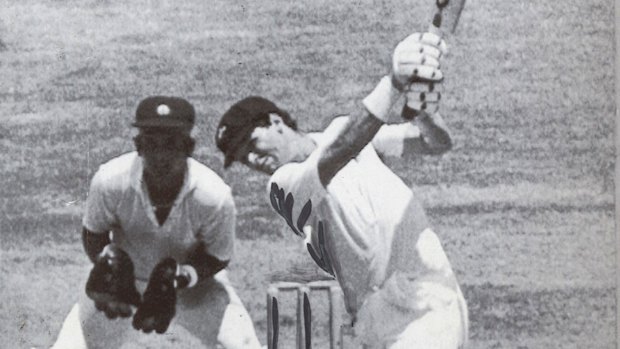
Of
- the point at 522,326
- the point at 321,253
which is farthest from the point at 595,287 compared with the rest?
the point at 321,253

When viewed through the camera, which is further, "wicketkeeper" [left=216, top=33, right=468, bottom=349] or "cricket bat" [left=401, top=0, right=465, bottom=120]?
"cricket bat" [left=401, top=0, right=465, bottom=120]

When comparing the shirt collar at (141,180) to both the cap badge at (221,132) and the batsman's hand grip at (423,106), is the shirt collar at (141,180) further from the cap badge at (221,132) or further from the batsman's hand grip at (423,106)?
the batsman's hand grip at (423,106)

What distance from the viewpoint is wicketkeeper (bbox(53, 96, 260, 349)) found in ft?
15.3

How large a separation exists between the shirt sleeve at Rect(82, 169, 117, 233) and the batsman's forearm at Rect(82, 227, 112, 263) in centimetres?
2

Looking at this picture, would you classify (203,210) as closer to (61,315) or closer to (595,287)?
(61,315)

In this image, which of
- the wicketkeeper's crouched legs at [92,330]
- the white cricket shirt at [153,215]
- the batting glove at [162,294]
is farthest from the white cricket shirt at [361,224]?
the wicketkeeper's crouched legs at [92,330]

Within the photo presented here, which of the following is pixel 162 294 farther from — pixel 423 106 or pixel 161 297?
pixel 423 106

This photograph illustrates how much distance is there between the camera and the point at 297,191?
15.2 ft

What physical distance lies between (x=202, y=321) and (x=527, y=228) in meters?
1.40

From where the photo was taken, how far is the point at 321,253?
182 inches

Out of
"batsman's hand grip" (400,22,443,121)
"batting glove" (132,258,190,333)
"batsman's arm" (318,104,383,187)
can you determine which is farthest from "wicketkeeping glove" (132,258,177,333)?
"batsman's hand grip" (400,22,443,121)

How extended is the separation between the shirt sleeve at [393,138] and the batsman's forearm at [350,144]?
3 cm

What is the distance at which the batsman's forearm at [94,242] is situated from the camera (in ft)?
15.4

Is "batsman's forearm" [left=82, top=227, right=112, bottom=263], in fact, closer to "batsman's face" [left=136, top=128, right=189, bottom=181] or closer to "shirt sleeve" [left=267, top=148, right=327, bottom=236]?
"batsman's face" [left=136, top=128, right=189, bottom=181]
